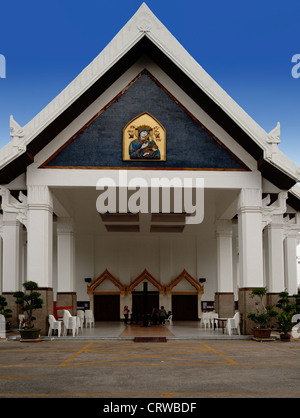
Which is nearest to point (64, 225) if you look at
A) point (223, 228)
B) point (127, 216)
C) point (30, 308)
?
point (127, 216)

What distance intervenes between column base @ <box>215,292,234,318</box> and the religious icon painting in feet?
33.4

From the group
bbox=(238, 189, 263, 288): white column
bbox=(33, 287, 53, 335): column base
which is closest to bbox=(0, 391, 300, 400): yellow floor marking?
bbox=(33, 287, 53, 335): column base

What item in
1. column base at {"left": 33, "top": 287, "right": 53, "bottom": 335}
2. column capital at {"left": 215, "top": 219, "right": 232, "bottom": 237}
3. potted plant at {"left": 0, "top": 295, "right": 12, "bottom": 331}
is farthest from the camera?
column capital at {"left": 215, "top": 219, "right": 232, "bottom": 237}

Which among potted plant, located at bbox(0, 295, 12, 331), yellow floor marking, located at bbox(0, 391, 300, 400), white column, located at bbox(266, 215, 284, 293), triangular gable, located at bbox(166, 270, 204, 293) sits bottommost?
yellow floor marking, located at bbox(0, 391, 300, 400)

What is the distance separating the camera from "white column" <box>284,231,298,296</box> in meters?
28.7

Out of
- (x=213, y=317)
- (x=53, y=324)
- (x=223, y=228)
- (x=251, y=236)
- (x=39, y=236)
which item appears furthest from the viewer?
(x=223, y=228)

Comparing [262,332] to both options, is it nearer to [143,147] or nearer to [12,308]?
[143,147]

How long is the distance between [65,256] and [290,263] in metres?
12.0

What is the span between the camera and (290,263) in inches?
1147

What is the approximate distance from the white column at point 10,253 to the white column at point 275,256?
12015 millimetres

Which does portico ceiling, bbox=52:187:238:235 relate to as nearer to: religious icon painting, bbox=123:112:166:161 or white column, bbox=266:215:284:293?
white column, bbox=266:215:284:293

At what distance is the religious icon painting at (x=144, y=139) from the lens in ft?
71.2
